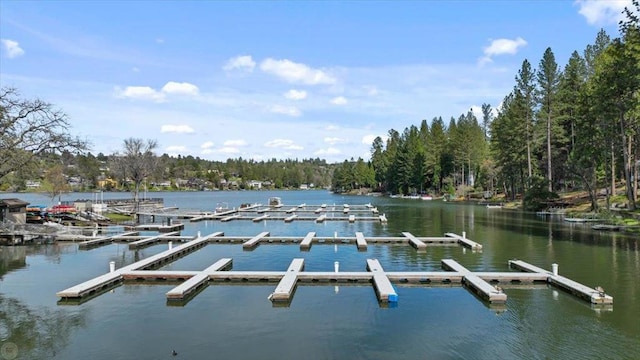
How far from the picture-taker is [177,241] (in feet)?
121

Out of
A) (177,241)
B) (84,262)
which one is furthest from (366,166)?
(84,262)

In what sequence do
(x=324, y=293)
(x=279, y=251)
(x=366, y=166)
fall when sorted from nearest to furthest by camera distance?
1. (x=324, y=293)
2. (x=279, y=251)
3. (x=366, y=166)

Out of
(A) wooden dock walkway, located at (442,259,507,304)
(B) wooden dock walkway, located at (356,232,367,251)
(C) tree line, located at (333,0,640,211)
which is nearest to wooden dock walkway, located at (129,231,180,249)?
(B) wooden dock walkway, located at (356,232,367,251)

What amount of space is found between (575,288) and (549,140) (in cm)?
4815

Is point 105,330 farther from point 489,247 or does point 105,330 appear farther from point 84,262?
point 489,247

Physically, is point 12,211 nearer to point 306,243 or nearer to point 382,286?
point 306,243

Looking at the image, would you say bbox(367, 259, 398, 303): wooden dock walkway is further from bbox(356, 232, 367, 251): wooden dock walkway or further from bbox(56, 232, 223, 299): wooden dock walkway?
bbox(56, 232, 223, 299): wooden dock walkway

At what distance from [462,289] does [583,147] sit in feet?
120

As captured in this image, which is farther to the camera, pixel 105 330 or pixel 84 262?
pixel 84 262

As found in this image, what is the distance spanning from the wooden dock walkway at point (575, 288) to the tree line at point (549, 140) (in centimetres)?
1997

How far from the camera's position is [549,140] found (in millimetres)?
61969

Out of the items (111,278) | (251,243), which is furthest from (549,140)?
(111,278)

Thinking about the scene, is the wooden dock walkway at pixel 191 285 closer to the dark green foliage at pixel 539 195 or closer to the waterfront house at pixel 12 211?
the waterfront house at pixel 12 211

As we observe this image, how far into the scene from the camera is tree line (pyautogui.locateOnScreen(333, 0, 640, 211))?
4212 centimetres
